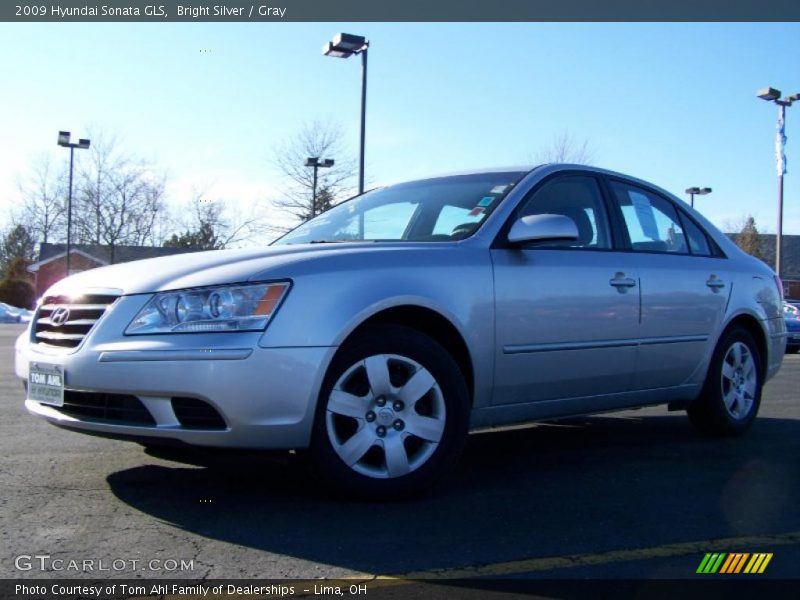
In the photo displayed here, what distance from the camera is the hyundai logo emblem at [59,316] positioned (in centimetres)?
401

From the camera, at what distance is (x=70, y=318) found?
397 cm

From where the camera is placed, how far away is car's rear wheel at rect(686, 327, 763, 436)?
585 cm

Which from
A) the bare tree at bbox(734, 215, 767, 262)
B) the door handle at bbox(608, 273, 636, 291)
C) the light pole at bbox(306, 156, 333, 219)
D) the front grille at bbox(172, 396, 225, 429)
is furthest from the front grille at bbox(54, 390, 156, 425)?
the bare tree at bbox(734, 215, 767, 262)

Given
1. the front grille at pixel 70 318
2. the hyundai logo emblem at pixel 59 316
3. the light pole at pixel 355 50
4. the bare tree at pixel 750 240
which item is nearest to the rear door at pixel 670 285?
the front grille at pixel 70 318

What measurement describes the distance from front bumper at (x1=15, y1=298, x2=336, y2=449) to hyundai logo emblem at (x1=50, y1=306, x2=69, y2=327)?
359 millimetres

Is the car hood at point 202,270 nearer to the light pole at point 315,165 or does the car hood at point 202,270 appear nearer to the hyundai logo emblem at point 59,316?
the hyundai logo emblem at point 59,316

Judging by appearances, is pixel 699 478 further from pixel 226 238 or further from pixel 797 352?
pixel 226 238

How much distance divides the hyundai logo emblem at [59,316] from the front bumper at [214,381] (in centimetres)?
36

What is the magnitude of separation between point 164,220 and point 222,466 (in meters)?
36.0

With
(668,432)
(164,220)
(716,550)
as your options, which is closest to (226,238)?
(164,220)

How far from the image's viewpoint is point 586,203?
5285 mm

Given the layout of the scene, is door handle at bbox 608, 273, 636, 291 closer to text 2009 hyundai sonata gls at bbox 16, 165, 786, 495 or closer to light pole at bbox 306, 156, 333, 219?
text 2009 hyundai sonata gls at bbox 16, 165, 786, 495

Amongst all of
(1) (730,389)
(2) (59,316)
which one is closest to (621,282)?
(1) (730,389)

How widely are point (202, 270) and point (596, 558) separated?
2.02m
